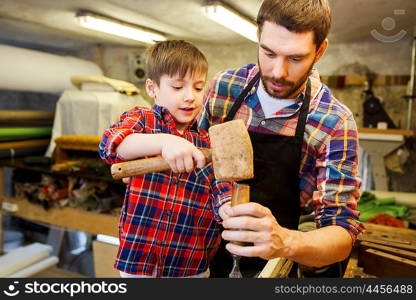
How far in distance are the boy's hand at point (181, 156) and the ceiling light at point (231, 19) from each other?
97 cm

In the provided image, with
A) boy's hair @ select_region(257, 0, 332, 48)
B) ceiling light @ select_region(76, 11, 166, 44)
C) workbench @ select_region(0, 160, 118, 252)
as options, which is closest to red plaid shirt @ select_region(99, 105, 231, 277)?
boy's hair @ select_region(257, 0, 332, 48)

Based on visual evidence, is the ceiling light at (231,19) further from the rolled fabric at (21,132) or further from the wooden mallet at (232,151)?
the rolled fabric at (21,132)

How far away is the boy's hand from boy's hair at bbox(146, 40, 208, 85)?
217mm

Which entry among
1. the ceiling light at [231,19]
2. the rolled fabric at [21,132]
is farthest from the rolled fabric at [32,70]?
the ceiling light at [231,19]

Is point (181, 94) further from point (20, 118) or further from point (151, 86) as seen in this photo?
point (20, 118)

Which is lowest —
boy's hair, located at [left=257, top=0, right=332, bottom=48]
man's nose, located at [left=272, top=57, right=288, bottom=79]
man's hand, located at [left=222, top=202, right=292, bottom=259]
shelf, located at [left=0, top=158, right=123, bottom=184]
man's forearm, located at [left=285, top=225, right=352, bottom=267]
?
man's forearm, located at [left=285, top=225, right=352, bottom=267]

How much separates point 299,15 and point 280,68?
0.41 feet

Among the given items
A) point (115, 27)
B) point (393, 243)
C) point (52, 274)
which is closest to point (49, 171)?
point (52, 274)

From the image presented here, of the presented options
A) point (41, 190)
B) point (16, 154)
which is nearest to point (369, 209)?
point (41, 190)

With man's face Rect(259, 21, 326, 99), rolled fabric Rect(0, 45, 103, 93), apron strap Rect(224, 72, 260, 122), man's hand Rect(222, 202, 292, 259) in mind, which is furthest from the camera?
rolled fabric Rect(0, 45, 103, 93)

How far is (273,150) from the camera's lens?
1.03 metres

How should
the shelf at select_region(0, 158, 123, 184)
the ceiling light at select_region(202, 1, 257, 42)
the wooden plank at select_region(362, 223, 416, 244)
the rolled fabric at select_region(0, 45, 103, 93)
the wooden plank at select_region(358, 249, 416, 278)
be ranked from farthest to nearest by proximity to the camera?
the shelf at select_region(0, 158, 123, 184)
the rolled fabric at select_region(0, 45, 103, 93)
the wooden plank at select_region(362, 223, 416, 244)
the ceiling light at select_region(202, 1, 257, 42)
the wooden plank at select_region(358, 249, 416, 278)

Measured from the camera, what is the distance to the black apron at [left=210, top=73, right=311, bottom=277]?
101cm

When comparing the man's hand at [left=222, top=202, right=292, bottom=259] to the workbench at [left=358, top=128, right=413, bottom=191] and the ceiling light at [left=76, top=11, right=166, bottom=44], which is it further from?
the workbench at [left=358, top=128, right=413, bottom=191]
